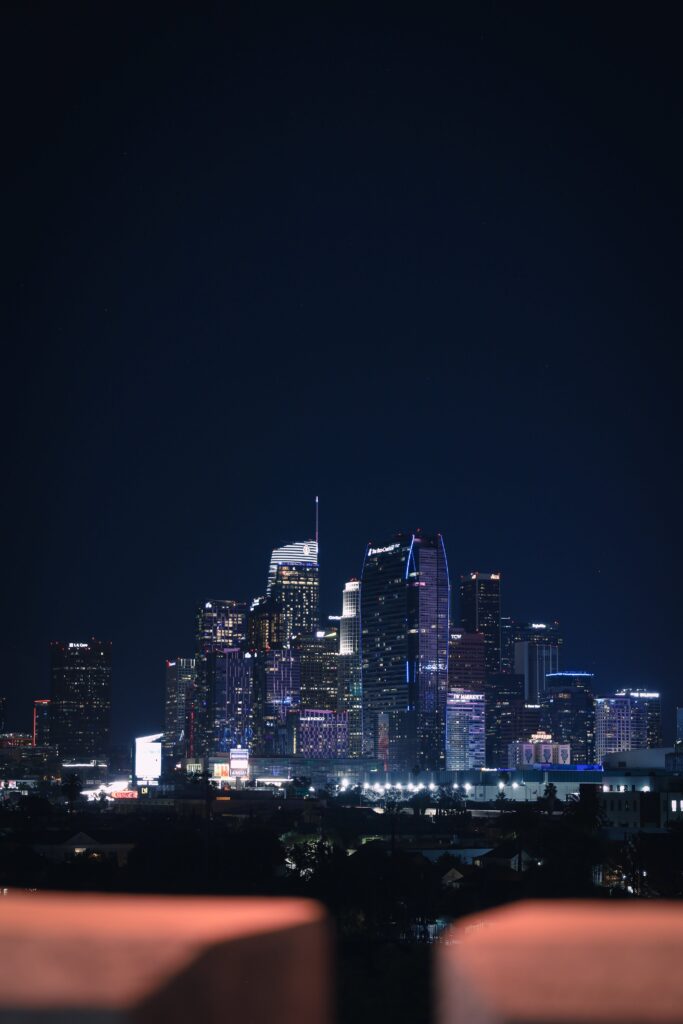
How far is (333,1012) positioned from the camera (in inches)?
67.4

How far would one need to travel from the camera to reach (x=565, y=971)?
1.52m

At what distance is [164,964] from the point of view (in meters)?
1.54

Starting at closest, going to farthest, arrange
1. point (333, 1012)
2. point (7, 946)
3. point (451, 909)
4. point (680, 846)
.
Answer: point (7, 946)
point (333, 1012)
point (451, 909)
point (680, 846)

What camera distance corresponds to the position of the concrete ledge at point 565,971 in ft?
4.88

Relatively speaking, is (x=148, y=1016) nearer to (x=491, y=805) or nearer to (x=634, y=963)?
(x=634, y=963)

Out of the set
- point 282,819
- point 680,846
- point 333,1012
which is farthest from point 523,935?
point 282,819

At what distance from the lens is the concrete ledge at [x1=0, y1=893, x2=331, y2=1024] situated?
1517 mm

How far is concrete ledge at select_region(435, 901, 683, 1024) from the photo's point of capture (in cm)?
149

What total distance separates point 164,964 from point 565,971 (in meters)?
0.42

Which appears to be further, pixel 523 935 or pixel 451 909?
pixel 451 909

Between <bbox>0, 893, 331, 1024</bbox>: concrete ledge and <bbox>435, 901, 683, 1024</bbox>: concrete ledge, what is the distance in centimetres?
17

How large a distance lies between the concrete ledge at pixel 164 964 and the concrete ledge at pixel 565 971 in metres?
0.17

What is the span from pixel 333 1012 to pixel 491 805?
116573 millimetres

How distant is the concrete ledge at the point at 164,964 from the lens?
4.98 ft
